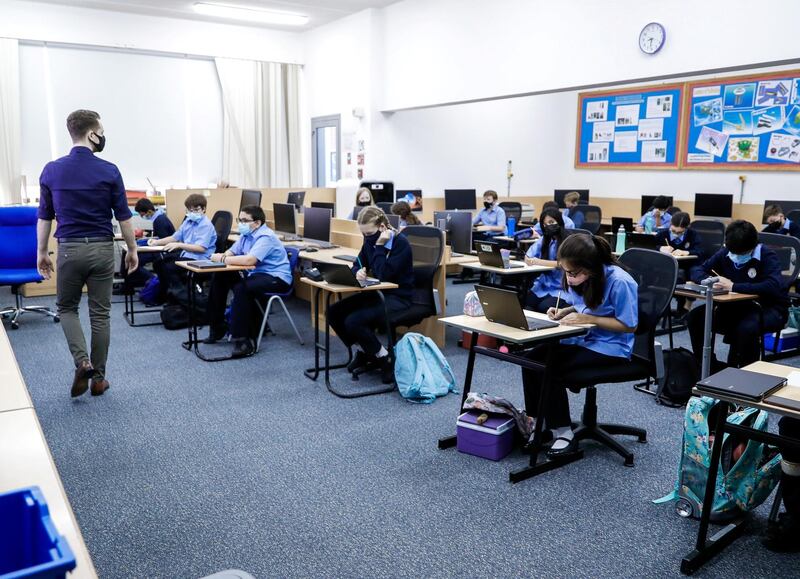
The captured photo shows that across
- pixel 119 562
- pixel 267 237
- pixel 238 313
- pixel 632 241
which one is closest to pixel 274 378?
pixel 238 313

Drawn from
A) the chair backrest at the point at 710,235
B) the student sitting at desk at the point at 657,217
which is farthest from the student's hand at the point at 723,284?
the student sitting at desk at the point at 657,217

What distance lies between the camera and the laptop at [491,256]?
205 inches

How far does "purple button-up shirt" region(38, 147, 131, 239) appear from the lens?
12.0ft

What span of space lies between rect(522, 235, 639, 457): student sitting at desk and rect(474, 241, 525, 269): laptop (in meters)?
1.99

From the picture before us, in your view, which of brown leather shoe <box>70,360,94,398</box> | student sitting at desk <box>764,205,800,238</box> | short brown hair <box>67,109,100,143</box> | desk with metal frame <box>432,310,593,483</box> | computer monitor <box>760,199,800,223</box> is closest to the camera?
desk with metal frame <box>432,310,593,483</box>

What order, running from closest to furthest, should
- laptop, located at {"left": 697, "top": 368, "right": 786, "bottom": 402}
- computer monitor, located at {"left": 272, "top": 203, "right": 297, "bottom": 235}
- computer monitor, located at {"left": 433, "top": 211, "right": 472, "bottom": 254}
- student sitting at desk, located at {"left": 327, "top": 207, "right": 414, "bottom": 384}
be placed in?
laptop, located at {"left": 697, "top": 368, "right": 786, "bottom": 402} → student sitting at desk, located at {"left": 327, "top": 207, "right": 414, "bottom": 384} → computer monitor, located at {"left": 433, "top": 211, "right": 472, "bottom": 254} → computer monitor, located at {"left": 272, "top": 203, "right": 297, "bottom": 235}

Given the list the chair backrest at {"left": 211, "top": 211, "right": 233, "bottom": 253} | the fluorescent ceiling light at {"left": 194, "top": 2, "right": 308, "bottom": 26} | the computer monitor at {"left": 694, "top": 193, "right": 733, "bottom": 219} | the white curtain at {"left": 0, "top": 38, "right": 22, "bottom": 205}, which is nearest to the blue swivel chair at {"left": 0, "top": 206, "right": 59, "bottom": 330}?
the chair backrest at {"left": 211, "top": 211, "right": 233, "bottom": 253}

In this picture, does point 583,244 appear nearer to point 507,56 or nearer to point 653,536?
point 653,536

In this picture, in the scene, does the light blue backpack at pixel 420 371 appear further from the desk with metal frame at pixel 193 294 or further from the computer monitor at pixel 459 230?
the computer monitor at pixel 459 230

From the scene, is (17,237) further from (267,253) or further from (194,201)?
(267,253)

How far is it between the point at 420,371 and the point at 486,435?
0.96 metres

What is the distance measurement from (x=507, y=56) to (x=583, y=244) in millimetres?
4753

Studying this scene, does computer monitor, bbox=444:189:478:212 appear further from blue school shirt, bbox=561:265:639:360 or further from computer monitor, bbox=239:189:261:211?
blue school shirt, bbox=561:265:639:360

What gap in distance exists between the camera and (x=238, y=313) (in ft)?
16.8
